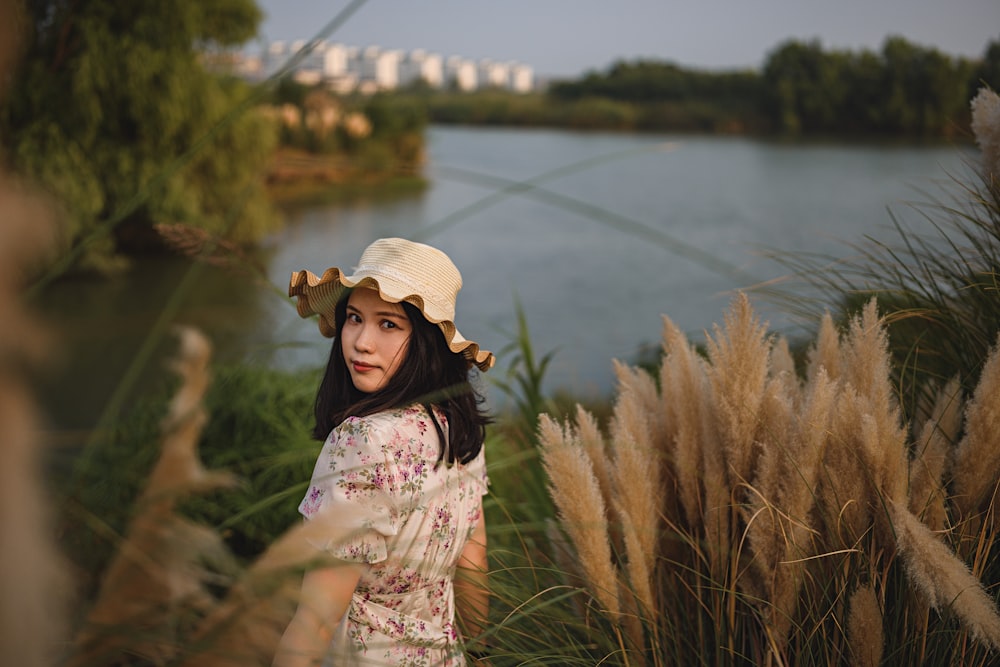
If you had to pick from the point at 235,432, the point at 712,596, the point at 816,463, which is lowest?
the point at 235,432

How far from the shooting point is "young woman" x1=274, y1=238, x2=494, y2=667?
3.89 feet

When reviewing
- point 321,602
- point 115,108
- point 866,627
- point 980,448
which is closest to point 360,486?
point 321,602

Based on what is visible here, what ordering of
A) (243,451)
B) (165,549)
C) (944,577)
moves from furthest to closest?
(243,451)
(944,577)
(165,549)

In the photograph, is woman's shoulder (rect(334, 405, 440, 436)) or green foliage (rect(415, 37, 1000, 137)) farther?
green foliage (rect(415, 37, 1000, 137))

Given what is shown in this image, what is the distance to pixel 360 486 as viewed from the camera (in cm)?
117

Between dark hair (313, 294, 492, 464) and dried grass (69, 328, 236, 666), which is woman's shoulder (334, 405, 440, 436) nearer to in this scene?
dark hair (313, 294, 492, 464)

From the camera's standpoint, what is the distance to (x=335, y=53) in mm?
5168

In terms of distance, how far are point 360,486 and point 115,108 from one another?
25.3 ft

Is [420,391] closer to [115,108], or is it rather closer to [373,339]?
[373,339]

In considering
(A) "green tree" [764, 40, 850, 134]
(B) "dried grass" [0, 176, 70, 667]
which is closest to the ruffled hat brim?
(B) "dried grass" [0, 176, 70, 667]

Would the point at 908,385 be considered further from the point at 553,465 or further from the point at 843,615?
the point at 553,465

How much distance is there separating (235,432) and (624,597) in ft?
5.66

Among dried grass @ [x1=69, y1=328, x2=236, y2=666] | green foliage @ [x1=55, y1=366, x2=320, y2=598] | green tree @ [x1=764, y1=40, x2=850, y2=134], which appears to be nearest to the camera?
dried grass @ [x1=69, y1=328, x2=236, y2=666]

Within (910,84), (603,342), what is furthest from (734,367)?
(910,84)
